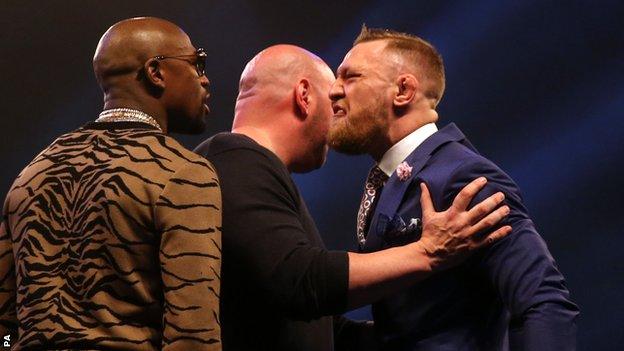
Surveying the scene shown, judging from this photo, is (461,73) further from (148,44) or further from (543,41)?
(148,44)

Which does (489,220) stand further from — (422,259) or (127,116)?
(127,116)

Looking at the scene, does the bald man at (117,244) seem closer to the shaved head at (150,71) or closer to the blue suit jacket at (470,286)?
the shaved head at (150,71)

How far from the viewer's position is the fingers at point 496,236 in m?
1.86

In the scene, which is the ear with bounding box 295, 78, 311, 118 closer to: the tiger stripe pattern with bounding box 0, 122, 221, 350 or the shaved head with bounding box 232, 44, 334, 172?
the shaved head with bounding box 232, 44, 334, 172

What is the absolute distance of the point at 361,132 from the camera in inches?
88.7

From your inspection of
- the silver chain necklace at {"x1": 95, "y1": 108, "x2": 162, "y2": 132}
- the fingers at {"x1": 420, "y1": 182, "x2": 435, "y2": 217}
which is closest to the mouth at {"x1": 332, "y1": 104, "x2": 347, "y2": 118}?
the fingers at {"x1": 420, "y1": 182, "x2": 435, "y2": 217}

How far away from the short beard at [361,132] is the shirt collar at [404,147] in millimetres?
57

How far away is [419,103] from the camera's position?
2.23 metres

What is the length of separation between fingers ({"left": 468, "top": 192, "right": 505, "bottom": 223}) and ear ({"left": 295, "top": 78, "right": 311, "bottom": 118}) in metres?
0.63

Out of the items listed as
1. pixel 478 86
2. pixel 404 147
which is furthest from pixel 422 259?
pixel 478 86

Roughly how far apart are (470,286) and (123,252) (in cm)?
70

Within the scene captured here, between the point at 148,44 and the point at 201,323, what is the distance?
53 cm

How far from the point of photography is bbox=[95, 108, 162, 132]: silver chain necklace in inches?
70.4

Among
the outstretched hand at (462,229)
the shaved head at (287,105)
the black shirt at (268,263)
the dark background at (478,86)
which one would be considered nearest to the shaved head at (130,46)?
the black shirt at (268,263)
